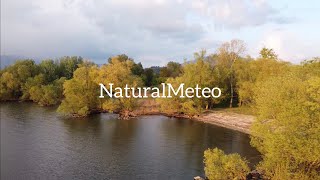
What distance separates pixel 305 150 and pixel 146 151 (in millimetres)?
21905

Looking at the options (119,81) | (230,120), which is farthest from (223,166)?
(119,81)

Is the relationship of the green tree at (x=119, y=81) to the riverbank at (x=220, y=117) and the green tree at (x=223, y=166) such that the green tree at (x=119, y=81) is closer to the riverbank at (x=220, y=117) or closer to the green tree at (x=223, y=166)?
the riverbank at (x=220, y=117)

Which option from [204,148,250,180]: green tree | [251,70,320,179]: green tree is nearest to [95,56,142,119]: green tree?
[204,148,250,180]: green tree

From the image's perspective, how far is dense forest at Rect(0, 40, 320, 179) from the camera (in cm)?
2578

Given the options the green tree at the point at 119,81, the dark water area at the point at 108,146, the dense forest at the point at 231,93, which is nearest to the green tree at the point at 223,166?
the dense forest at the point at 231,93

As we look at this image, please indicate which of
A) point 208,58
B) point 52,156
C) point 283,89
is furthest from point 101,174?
point 208,58

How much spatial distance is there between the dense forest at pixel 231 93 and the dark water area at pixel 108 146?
4454 mm

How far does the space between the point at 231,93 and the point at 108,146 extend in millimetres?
35511

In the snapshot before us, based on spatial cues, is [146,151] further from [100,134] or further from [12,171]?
[12,171]

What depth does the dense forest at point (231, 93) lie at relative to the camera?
25.8m

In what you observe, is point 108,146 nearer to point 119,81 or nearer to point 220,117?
point 119,81

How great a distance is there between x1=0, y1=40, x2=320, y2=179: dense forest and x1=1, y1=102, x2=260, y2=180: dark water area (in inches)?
175

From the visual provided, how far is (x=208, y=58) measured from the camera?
2744 inches

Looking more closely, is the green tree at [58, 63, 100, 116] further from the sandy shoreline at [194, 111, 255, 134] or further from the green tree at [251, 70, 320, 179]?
the green tree at [251, 70, 320, 179]
